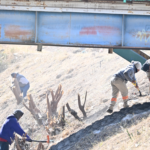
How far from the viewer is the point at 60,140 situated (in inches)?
289

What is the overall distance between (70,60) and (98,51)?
201 cm

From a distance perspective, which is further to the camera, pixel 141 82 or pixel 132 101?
pixel 141 82

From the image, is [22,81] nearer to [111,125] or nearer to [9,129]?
[9,129]

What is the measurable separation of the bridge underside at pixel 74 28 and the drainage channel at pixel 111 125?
1750 mm

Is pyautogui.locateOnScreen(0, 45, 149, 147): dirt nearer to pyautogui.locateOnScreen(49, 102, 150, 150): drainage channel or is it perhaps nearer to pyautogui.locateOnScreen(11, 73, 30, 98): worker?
pyautogui.locateOnScreen(49, 102, 150, 150): drainage channel

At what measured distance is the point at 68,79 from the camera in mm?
15031

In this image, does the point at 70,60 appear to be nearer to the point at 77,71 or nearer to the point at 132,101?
the point at 77,71

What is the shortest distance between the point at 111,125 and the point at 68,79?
8590 millimetres

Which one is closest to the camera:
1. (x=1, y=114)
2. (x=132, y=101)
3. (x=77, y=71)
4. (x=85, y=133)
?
(x=85, y=133)

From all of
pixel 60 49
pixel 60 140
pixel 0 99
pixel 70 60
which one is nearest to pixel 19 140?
pixel 60 140

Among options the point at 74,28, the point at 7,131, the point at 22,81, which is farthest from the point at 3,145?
the point at 22,81

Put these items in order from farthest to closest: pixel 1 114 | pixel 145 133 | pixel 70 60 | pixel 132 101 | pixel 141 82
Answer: pixel 70 60 → pixel 1 114 → pixel 141 82 → pixel 132 101 → pixel 145 133

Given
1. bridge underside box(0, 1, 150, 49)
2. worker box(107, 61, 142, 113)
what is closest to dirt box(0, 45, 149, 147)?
worker box(107, 61, 142, 113)

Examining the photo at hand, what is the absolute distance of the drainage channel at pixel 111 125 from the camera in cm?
624
